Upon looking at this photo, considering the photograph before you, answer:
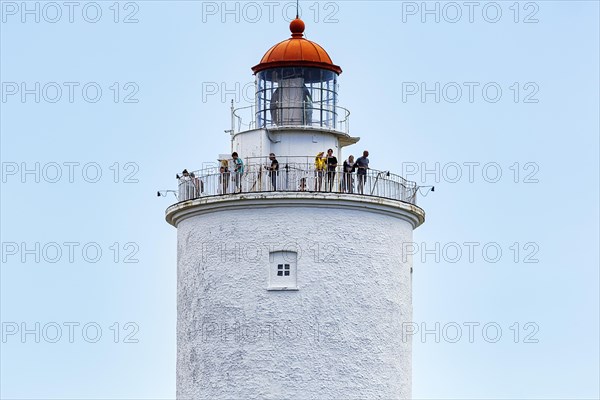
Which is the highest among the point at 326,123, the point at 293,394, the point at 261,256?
the point at 326,123

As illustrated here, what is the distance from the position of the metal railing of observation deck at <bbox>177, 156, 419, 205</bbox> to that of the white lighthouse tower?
21mm

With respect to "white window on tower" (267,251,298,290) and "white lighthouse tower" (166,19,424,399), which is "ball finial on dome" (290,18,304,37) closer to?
"white lighthouse tower" (166,19,424,399)

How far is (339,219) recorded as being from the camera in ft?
120

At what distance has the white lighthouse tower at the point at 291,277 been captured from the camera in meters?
36.2

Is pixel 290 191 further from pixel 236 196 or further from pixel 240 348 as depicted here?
pixel 240 348

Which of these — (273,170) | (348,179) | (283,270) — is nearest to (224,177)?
(273,170)

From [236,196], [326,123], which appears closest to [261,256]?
[236,196]

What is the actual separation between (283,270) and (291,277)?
219mm

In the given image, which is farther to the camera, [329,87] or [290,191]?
[329,87]

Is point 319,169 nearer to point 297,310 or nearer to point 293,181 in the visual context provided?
point 293,181

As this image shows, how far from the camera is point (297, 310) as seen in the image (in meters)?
36.2

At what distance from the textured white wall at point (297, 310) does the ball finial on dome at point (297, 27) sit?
4375mm

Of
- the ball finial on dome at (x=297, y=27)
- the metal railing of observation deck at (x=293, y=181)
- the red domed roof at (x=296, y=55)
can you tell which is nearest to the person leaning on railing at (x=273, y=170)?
the metal railing of observation deck at (x=293, y=181)

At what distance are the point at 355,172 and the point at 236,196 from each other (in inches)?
101
